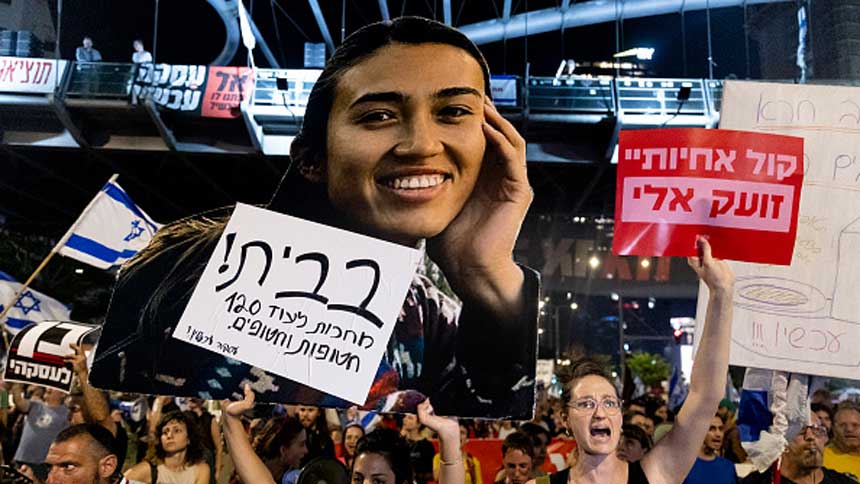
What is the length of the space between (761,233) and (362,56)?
2006 millimetres

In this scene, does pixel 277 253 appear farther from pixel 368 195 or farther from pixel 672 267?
pixel 672 267

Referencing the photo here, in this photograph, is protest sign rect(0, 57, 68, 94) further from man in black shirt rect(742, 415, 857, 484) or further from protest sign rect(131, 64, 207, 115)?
man in black shirt rect(742, 415, 857, 484)

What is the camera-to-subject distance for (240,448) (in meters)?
3.56

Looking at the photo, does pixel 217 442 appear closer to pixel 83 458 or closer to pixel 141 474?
pixel 141 474

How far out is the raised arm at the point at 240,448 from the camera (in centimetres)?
355

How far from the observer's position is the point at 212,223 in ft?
13.7

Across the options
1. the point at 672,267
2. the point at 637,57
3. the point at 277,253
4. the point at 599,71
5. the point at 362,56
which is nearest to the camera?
the point at 277,253

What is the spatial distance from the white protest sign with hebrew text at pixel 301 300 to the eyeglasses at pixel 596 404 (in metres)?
0.90

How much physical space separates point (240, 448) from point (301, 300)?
2.19 ft

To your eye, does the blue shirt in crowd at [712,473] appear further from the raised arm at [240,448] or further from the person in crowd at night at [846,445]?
the raised arm at [240,448]

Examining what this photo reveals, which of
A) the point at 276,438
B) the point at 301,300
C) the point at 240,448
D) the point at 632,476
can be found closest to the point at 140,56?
the point at 276,438

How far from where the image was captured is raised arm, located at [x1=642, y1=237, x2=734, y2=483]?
3174 mm

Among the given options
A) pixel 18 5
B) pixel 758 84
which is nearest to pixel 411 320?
pixel 758 84

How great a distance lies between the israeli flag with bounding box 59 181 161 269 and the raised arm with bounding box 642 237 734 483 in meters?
3.40
